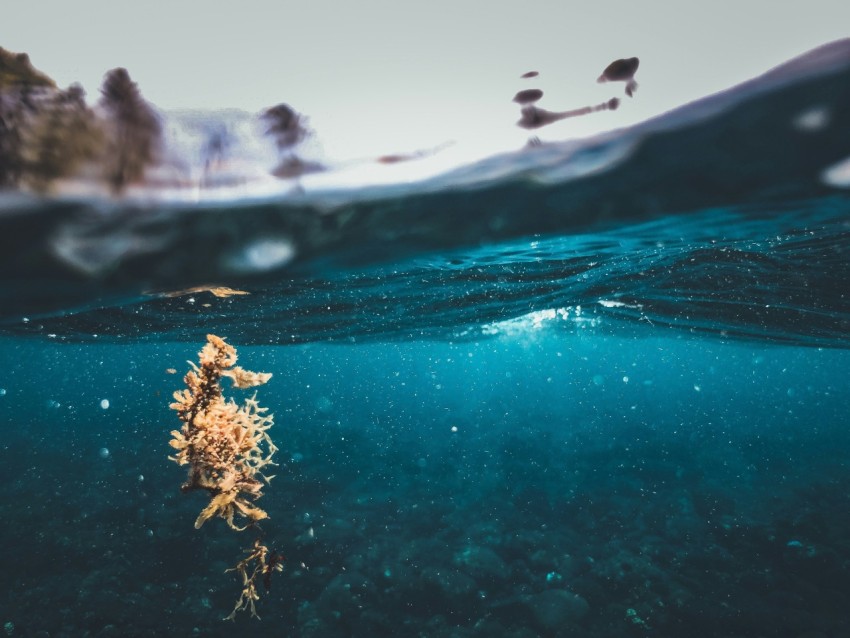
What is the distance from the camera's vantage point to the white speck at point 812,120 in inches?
187

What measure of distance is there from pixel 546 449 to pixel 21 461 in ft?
83.4

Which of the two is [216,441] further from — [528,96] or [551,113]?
[551,113]

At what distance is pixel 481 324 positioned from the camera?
21656 millimetres

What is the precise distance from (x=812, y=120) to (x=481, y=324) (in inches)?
669

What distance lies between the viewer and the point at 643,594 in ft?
32.3

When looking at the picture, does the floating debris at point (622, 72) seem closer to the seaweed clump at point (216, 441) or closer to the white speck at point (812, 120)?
the white speck at point (812, 120)

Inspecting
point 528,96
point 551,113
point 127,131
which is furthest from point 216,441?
point 551,113

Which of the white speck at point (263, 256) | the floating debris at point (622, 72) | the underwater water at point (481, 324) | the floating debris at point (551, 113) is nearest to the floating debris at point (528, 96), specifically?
the floating debris at point (551, 113)

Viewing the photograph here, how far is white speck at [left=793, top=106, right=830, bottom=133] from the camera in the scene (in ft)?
15.6

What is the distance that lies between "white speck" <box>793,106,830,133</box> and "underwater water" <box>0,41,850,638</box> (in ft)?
0.12

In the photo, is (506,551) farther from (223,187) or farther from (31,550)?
(31,550)

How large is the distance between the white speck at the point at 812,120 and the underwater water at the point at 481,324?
36mm

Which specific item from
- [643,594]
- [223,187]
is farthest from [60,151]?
[643,594]

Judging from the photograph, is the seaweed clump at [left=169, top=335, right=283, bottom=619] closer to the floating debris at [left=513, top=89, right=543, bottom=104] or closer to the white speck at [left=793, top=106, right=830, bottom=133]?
the floating debris at [left=513, top=89, right=543, bottom=104]
